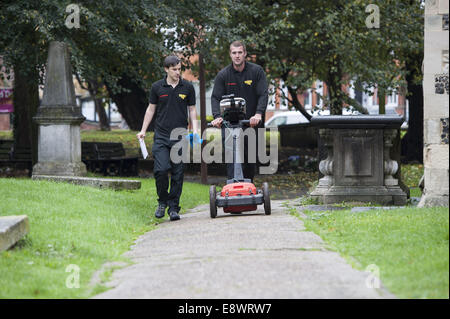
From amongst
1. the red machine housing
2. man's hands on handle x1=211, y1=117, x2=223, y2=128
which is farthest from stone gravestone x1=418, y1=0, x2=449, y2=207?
man's hands on handle x1=211, y1=117, x2=223, y2=128

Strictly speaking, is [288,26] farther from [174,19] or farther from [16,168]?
[16,168]

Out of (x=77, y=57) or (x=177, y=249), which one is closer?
(x=177, y=249)

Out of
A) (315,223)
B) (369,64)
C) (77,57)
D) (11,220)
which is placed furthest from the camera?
(369,64)

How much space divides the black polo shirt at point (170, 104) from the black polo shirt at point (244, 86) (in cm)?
39

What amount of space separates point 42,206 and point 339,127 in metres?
4.11

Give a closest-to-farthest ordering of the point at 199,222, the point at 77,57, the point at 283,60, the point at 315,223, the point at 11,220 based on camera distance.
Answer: the point at 11,220 → the point at 315,223 → the point at 199,222 → the point at 77,57 → the point at 283,60

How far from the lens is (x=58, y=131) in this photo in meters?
15.1

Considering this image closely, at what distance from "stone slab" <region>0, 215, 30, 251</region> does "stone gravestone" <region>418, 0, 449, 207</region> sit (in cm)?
437

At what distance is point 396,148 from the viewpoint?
11445 mm

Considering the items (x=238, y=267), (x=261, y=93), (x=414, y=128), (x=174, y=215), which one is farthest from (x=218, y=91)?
(x=414, y=128)

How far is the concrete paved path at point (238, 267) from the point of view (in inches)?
207

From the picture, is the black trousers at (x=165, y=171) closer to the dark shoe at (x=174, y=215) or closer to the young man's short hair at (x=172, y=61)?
the dark shoe at (x=174, y=215)

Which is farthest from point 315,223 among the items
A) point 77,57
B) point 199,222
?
point 77,57

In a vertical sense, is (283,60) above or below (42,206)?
above
